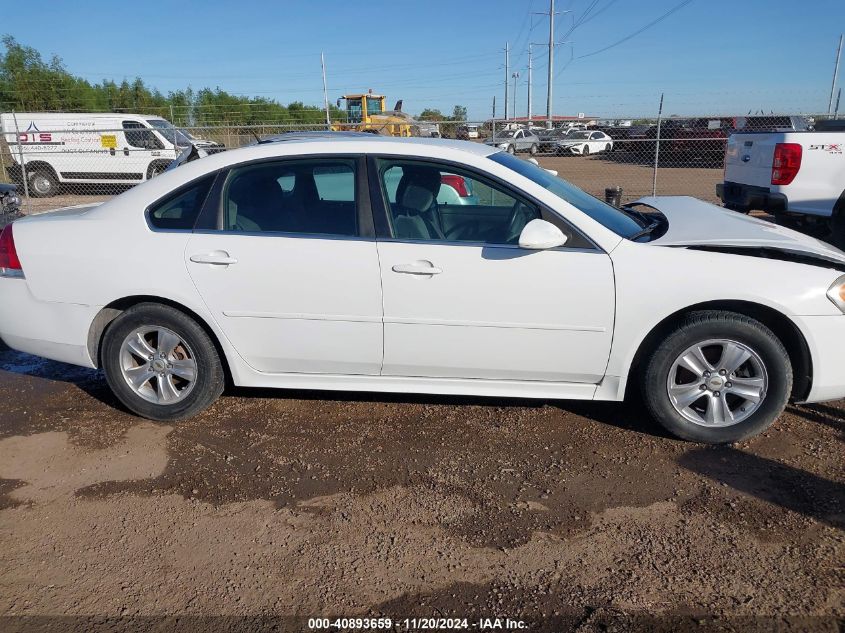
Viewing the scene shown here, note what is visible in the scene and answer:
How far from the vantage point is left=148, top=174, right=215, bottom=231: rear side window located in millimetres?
3893

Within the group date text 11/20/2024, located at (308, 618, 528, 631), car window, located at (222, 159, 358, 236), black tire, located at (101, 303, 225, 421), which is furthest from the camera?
black tire, located at (101, 303, 225, 421)

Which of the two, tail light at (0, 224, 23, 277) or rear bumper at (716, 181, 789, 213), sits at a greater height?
tail light at (0, 224, 23, 277)

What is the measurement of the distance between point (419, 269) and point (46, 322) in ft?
7.69

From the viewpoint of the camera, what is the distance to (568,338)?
11.9ft

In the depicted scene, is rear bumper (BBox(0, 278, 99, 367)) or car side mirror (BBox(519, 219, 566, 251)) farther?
rear bumper (BBox(0, 278, 99, 367))

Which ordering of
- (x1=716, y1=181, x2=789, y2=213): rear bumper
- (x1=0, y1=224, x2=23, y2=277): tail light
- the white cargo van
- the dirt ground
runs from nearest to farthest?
1. the dirt ground
2. (x1=0, y1=224, x2=23, y2=277): tail light
3. (x1=716, y1=181, x2=789, y2=213): rear bumper
4. the white cargo van

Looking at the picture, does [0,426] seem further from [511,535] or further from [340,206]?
[511,535]

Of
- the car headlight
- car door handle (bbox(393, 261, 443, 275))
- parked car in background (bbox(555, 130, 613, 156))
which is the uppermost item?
car door handle (bbox(393, 261, 443, 275))

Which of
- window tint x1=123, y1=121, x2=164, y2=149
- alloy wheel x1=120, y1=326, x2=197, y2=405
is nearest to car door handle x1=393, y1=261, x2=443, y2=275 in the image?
alloy wheel x1=120, y1=326, x2=197, y2=405

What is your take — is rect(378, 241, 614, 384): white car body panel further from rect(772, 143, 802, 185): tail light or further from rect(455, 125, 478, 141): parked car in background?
rect(455, 125, 478, 141): parked car in background

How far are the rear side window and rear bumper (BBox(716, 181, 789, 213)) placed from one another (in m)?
6.54

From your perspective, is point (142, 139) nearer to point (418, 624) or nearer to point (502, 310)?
point (502, 310)

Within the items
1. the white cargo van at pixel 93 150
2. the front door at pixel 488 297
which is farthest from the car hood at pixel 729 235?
the white cargo van at pixel 93 150

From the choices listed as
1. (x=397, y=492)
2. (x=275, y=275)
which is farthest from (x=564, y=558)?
(x=275, y=275)
